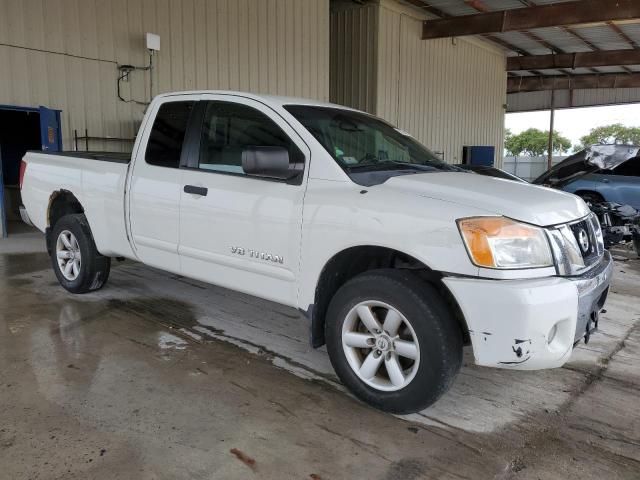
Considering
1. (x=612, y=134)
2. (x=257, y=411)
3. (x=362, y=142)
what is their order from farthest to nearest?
(x=612, y=134)
(x=362, y=142)
(x=257, y=411)

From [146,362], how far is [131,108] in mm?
7237

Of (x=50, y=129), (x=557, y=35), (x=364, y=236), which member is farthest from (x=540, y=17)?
(x=364, y=236)

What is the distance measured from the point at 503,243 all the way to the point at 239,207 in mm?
1635

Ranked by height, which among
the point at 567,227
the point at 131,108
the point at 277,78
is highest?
the point at 277,78

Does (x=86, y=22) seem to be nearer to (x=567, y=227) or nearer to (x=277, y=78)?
(x=277, y=78)

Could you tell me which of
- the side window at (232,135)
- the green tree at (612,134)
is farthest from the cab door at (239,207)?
the green tree at (612,134)

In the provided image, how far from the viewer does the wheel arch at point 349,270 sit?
2818mm

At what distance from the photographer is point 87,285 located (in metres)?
4.91

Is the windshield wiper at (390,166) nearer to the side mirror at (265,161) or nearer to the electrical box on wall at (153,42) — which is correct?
the side mirror at (265,161)

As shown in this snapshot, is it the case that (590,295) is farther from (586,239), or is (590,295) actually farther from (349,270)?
(349,270)

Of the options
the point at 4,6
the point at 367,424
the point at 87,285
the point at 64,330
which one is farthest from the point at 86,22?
the point at 367,424

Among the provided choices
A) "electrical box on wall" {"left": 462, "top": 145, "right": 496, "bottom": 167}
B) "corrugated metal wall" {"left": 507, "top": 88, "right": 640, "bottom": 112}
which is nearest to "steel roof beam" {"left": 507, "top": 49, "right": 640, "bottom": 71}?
"electrical box on wall" {"left": 462, "top": 145, "right": 496, "bottom": 167}

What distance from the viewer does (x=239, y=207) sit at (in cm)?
336

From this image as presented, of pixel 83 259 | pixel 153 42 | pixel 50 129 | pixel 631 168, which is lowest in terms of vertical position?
pixel 83 259
